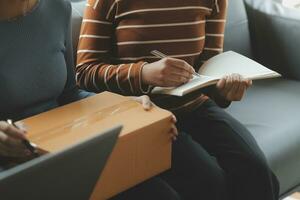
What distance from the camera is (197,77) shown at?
1.48 m

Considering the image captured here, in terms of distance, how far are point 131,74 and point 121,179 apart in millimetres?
352

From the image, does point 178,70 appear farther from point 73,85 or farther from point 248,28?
point 248,28

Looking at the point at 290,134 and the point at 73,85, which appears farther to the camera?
the point at 290,134

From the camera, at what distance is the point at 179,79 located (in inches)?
55.7

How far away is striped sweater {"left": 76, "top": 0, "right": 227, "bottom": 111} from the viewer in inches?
58.4

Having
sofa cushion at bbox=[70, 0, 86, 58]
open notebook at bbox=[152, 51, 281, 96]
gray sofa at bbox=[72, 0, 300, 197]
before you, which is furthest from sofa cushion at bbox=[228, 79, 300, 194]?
sofa cushion at bbox=[70, 0, 86, 58]

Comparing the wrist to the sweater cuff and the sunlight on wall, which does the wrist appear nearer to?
the sweater cuff

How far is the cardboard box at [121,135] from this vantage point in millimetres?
1148

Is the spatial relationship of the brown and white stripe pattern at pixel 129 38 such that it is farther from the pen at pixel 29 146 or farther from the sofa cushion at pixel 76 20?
the pen at pixel 29 146

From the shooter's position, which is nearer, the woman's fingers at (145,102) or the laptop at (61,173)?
the laptop at (61,173)

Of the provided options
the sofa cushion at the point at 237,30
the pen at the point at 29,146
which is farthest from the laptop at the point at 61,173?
the sofa cushion at the point at 237,30

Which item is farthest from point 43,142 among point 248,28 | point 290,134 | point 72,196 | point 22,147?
point 248,28

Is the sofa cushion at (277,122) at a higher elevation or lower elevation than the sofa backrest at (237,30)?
lower

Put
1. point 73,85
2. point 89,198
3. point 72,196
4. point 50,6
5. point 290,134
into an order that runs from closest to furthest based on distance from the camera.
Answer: point 72,196 < point 89,198 < point 50,6 < point 73,85 < point 290,134
